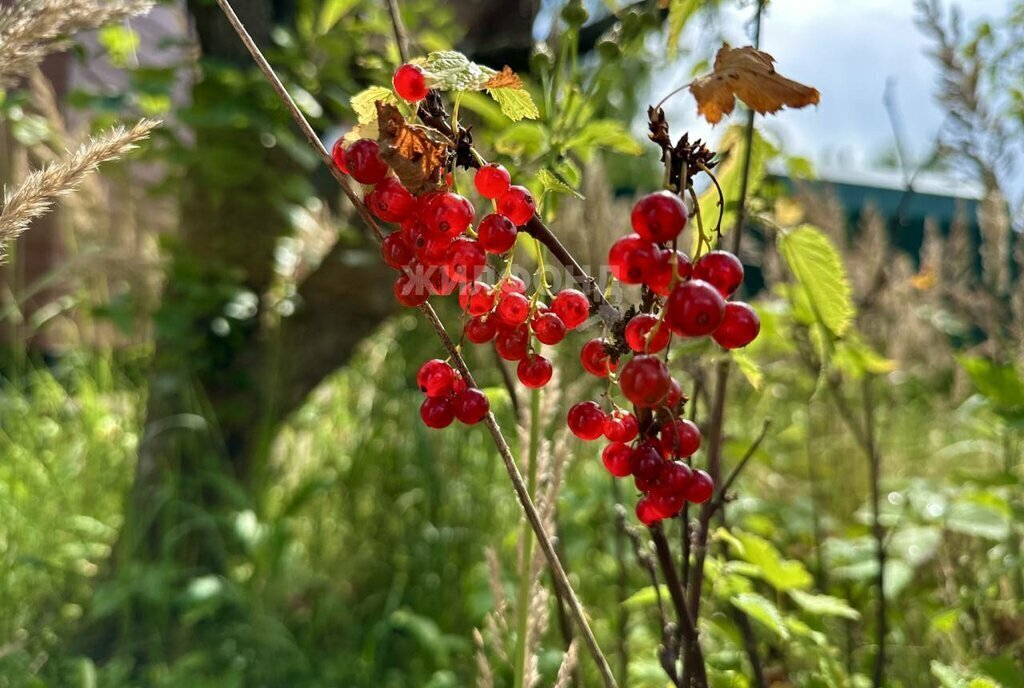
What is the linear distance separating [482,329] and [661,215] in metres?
0.17

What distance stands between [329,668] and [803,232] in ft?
4.54

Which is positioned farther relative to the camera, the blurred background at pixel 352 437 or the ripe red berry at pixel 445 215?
the blurred background at pixel 352 437

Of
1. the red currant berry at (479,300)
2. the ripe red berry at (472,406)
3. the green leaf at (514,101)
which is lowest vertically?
the ripe red berry at (472,406)

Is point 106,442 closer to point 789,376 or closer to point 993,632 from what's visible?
point 993,632

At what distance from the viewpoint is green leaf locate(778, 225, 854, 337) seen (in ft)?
2.72

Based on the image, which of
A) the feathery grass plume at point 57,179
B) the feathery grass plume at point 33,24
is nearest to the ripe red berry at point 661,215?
the feathery grass plume at point 57,179

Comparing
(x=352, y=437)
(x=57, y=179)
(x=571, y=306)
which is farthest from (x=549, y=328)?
(x=352, y=437)

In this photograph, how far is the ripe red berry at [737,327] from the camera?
0.49 metres

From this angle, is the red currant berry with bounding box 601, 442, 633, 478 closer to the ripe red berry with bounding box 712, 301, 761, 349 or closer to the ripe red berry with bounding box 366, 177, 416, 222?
the ripe red berry with bounding box 712, 301, 761, 349

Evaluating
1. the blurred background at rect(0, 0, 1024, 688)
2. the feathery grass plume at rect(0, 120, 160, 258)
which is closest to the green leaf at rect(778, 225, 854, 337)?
the blurred background at rect(0, 0, 1024, 688)

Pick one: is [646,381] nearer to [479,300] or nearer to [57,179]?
[479,300]

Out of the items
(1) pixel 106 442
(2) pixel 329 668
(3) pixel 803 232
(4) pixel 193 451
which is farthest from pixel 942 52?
(1) pixel 106 442

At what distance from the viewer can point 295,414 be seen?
7.42ft

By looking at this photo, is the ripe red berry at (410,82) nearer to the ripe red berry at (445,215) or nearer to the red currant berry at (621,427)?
the ripe red berry at (445,215)
